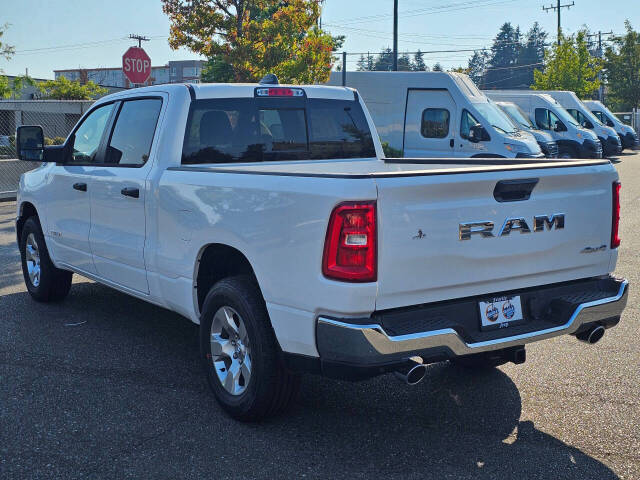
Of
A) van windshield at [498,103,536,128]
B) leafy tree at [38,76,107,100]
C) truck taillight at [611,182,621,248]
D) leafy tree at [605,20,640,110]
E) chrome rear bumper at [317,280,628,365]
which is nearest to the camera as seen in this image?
chrome rear bumper at [317,280,628,365]

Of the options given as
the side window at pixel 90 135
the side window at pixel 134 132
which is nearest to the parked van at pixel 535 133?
the side window at pixel 90 135

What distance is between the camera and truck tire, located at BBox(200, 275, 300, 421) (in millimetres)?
4406

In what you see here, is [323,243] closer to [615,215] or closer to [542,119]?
[615,215]

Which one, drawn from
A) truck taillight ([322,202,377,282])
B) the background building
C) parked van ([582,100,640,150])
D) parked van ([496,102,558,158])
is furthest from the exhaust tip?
the background building

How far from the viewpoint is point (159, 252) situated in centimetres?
539

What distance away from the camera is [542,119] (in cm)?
2702

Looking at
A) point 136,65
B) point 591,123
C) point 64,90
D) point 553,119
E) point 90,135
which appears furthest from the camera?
point 64,90

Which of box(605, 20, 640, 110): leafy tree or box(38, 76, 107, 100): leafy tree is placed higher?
box(605, 20, 640, 110): leafy tree

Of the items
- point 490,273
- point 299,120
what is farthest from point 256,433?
point 299,120

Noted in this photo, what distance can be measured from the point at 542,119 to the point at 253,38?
9.86 meters

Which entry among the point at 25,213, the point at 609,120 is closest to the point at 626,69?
the point at 609,120

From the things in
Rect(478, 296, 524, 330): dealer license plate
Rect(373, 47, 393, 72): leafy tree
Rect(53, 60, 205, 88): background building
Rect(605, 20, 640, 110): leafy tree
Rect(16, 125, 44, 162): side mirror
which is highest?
Rect(373, 47, 393, 72): leafy tree

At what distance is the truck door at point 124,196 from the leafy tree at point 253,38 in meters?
18.6

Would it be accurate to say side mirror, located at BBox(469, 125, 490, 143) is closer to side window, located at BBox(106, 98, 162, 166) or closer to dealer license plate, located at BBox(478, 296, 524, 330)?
side window, located at BBox(106, 98, 162, 166)
